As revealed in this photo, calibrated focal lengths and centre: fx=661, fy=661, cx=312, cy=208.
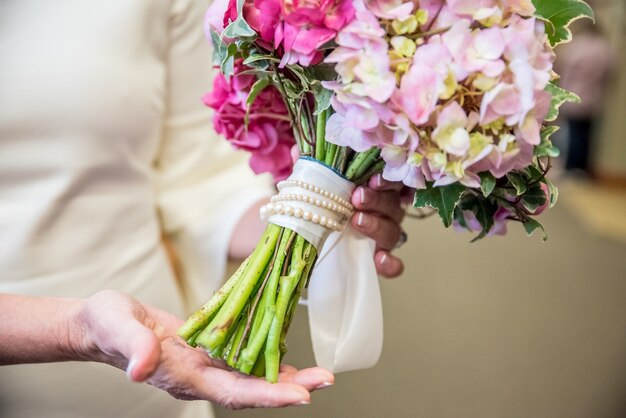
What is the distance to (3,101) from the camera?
0.88 m

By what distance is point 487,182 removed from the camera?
26.9 inches

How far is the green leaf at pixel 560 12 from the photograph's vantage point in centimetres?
70

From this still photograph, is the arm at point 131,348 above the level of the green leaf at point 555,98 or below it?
below

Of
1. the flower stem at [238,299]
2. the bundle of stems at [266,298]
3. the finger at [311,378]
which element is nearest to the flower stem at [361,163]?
the bundle of stems at [266,298]

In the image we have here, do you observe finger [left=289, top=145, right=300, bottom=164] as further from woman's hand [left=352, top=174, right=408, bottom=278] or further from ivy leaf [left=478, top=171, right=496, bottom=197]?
ivy leaf [left=478, top=171, right=496, bottom=197]

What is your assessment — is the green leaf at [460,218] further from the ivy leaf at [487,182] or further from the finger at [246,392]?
the finger at [246,392]

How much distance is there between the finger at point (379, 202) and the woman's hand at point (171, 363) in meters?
0.21

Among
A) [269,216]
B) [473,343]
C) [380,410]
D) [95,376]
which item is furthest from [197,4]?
[473,343]

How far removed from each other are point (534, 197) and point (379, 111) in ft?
0.77

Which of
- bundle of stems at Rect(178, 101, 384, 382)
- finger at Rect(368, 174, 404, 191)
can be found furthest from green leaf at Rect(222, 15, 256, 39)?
finger at Rect(368, 174, 404, 191)

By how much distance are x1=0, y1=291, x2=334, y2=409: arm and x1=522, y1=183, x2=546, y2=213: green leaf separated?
0.98ft

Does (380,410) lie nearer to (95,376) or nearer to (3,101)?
(95,376)

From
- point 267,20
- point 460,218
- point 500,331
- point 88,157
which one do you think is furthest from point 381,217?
point 500,331

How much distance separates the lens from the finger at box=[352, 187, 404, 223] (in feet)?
2.61
